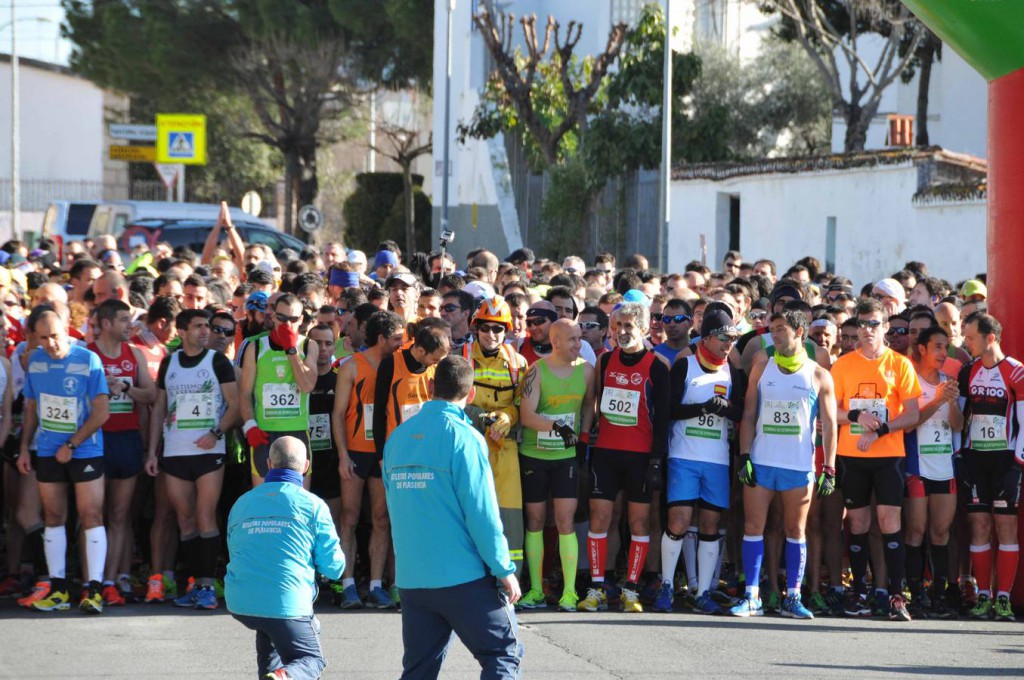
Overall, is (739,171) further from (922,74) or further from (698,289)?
(698,289)

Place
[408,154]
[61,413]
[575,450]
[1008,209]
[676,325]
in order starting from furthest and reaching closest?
1. [408,154]
2. [676,325]
3. [1008,209]
4. [575,450]
5. [61,413]

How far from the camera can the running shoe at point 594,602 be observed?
968 cm

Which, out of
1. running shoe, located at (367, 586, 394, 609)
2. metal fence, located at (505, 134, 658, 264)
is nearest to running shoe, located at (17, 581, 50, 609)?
running shoe, located at (367, 586, 394, 609)

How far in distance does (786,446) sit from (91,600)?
4494 mm

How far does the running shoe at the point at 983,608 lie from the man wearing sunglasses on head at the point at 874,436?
494 millimetres

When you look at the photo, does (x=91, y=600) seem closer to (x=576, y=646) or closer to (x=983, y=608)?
(x=576, y=646)

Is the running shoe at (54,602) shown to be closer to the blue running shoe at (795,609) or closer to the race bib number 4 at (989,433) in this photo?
the blue running shoe at (795,609)

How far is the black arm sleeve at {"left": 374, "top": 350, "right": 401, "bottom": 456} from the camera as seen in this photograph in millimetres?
9383

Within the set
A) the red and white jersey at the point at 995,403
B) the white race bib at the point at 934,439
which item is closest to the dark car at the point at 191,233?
the white race bib at the point at 934,439

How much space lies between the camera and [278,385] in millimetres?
9703

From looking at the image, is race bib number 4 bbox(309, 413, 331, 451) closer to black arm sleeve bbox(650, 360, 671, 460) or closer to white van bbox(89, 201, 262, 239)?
black arm sleeve bbox(650, 360, 671, 460)

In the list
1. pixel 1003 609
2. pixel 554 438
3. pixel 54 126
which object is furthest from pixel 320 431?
pixel 54 126

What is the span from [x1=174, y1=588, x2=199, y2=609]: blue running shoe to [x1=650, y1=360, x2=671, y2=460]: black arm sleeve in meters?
3.08

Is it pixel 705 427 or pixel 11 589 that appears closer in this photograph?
pixel 705 427
